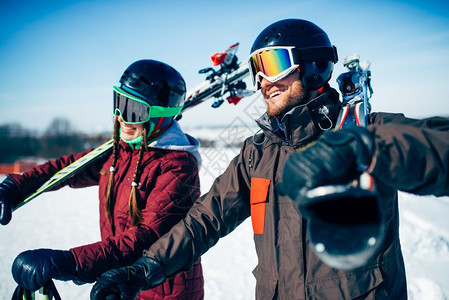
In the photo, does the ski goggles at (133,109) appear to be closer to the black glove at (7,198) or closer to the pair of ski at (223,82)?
the pair of ski at (223,82)

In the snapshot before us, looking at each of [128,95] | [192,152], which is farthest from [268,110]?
[128,95]

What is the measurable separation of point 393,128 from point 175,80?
6.27ft

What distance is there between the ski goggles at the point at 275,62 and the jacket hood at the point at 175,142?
79 cm

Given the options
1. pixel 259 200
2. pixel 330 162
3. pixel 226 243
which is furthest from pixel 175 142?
pixel 226 243

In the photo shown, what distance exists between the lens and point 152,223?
182cm

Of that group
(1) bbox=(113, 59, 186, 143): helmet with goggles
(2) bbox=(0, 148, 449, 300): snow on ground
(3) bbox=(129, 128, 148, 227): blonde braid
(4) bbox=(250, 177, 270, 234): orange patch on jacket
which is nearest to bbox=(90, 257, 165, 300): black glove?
(3) bbox=(129, 128, 148, 227): blonde braid

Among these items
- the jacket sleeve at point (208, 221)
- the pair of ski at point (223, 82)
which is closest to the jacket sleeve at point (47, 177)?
the pair of ski at point (223, 82)

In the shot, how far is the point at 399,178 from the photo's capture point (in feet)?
2.99

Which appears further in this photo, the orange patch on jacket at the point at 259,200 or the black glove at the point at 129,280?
the orange patch on jacket at the point at 259,200

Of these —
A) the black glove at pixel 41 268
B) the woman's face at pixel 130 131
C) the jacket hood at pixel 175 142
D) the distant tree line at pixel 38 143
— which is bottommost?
the distant tree line at pixel 38 143

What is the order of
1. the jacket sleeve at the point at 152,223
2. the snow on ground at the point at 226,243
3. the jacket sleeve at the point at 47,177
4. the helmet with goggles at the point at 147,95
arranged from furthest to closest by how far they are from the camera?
the snow on ground at the point at 226,243 < the jacket sleeve at the point at 47,177 < the helmet with goggles at the point at 147,95 < the jacket sleeve at the point at 152,223

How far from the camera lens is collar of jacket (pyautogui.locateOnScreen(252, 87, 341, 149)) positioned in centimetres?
158

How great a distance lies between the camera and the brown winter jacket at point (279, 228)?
4.43 ft

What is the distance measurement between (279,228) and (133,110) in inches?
58.1
